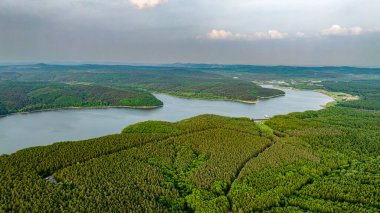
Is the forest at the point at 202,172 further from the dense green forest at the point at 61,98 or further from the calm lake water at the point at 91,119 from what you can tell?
the dense green forest at the point at 61,98

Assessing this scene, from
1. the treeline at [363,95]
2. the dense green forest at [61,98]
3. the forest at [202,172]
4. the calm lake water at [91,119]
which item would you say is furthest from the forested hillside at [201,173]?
the dense green forest at [61,98]

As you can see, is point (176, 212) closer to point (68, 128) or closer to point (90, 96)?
point (68, 128)

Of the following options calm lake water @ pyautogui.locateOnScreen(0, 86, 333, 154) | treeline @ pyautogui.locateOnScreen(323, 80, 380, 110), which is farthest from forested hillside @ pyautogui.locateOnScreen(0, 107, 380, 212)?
treeline @ pyautogui.locateOnScreen(323, 80, 380, 110)

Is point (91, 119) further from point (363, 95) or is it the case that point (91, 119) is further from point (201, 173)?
point (363, 95)

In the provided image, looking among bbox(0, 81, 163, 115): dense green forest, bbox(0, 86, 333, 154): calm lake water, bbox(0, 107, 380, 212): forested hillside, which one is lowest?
bbox(0, 86, 333, 154): calm lake water

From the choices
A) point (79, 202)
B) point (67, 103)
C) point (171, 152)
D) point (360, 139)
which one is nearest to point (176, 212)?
point (79, 202)

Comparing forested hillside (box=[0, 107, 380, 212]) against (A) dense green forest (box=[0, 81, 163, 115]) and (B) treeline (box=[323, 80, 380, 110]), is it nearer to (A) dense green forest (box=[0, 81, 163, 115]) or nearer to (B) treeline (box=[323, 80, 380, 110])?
(B) treeline (box=[323, 80, 380, 110])

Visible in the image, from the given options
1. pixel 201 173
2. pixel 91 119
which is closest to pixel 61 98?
pixel 91 119
